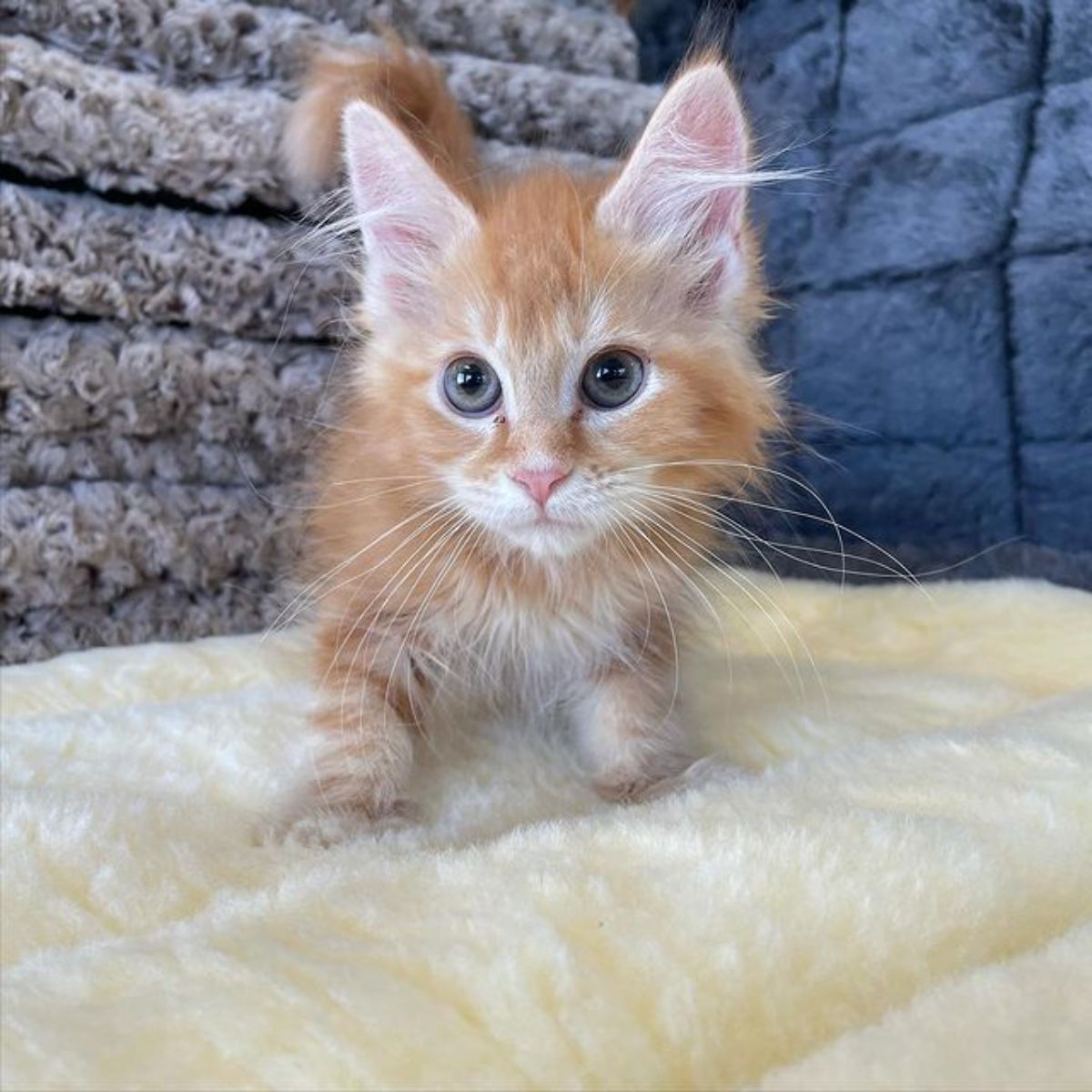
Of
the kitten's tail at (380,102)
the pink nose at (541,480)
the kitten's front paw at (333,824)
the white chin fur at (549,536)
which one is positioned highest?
the kitten's tail at (380,102)

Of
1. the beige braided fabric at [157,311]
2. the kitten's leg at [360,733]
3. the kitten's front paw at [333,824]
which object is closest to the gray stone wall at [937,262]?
the beige braided fabric at [157,311]

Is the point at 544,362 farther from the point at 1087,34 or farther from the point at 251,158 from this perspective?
the point at 1087,34

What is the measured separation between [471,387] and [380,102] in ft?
1.46

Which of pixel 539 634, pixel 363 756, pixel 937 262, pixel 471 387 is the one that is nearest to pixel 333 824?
pixel 363 756

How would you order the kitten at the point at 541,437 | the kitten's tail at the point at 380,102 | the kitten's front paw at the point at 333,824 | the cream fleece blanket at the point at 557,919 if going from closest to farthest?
the cream fleece blanket at the point at 557,919, the kitten's front paw at the point at 333,824, the kitten at the point at 541,437, the kitten's tail at the point at 380,102

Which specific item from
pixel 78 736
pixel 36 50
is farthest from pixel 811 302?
pixel 78 736

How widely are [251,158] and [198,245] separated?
A: 0.15 m

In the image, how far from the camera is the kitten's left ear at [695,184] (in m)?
1.14

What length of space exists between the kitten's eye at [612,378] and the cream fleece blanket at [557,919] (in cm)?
38

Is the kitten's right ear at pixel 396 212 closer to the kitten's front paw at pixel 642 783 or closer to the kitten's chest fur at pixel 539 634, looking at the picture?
the kitten's chest fur at pixel 539 634

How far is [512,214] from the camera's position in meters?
1.21

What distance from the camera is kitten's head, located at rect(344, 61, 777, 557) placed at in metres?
1.07

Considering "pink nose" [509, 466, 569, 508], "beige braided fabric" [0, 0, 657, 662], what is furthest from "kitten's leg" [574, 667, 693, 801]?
"beige braided fabric" [0, 0, 657, 662]

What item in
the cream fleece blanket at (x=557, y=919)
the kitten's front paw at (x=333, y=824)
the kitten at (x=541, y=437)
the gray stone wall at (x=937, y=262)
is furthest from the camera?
the gray stone wall at (x=937, y=262)
